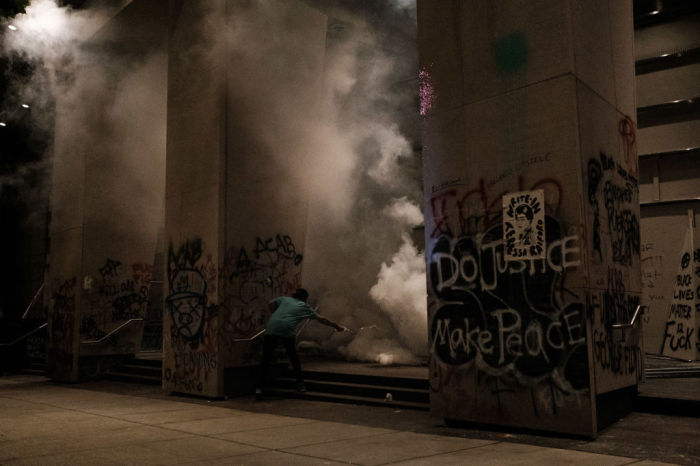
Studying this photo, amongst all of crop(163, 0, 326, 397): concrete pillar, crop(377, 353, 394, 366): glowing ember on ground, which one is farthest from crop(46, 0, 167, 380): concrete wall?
crop(377, 353, 394, 366): glowing ember on ground

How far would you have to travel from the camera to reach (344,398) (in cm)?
865

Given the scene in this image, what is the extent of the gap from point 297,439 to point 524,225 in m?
3.04

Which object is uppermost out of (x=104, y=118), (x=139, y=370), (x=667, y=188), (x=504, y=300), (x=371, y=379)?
(x=104, y=118)

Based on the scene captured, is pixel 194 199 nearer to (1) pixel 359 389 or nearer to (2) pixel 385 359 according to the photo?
(1) pixel 359 389

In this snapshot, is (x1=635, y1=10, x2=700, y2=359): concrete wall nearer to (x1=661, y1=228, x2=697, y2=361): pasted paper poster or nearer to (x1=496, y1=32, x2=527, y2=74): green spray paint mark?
(x1=661, y1=228, x2=697, y2=361): pasted paper poster

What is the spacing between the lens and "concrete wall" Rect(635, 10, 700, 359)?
11391 mm

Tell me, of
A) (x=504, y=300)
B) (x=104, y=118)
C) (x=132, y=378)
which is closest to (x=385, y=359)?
(x=504, y=300)

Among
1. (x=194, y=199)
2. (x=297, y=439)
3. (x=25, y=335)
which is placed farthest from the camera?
(x=25, y=335)

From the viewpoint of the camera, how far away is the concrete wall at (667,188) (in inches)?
448

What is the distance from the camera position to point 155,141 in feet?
45.6

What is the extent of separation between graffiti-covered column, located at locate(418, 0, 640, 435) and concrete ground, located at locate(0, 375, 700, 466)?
0.42m

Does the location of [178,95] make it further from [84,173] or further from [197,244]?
[84,173]

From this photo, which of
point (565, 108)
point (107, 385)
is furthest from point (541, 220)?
point (107, 385)

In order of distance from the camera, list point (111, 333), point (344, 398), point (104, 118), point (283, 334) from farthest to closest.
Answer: point (104, 118), point (111, 333), point (283, 334), point (344, 398)
